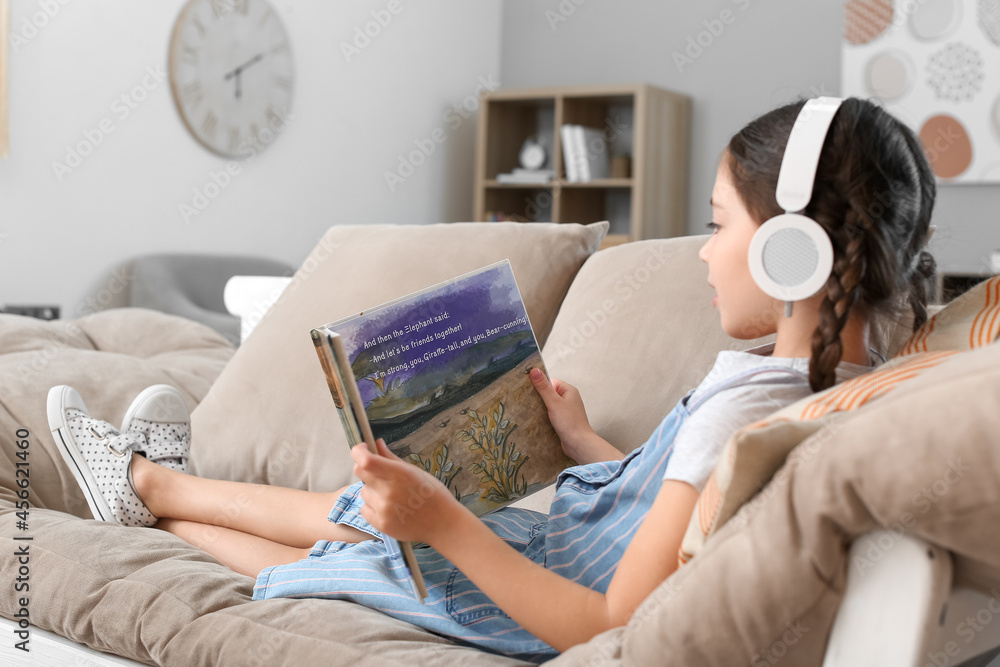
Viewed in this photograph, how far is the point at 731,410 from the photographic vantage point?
0.71 meters

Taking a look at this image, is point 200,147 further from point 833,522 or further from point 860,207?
point 833,522

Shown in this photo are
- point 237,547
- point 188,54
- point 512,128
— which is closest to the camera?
point 237,547

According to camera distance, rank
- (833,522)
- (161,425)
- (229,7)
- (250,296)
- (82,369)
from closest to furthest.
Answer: (833,522) < (161,425) < (82,369) < (250,296) < (229,7)

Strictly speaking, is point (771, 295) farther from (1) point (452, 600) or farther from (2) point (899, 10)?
(2) point (899, 10)

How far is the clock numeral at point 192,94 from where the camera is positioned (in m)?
3.33

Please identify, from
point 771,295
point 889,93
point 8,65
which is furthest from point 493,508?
point 889,93

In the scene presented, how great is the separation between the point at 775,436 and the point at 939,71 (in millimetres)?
3682

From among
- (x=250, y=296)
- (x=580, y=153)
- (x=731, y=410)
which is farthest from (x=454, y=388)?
(x=580, y=153)

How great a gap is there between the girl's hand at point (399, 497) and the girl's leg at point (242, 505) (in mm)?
338

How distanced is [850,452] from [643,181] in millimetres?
3531

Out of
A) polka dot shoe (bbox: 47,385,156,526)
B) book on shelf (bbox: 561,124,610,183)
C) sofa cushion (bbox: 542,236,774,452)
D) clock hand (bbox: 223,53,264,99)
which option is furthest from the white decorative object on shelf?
book on shelf (bbox: 561,124,610,183)

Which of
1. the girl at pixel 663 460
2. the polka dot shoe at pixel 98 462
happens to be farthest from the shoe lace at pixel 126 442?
the girl at pixel 663 460

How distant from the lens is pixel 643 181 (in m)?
3.94

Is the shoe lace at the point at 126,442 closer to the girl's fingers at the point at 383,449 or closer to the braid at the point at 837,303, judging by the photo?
the girl's fingers at the point at 383,449
